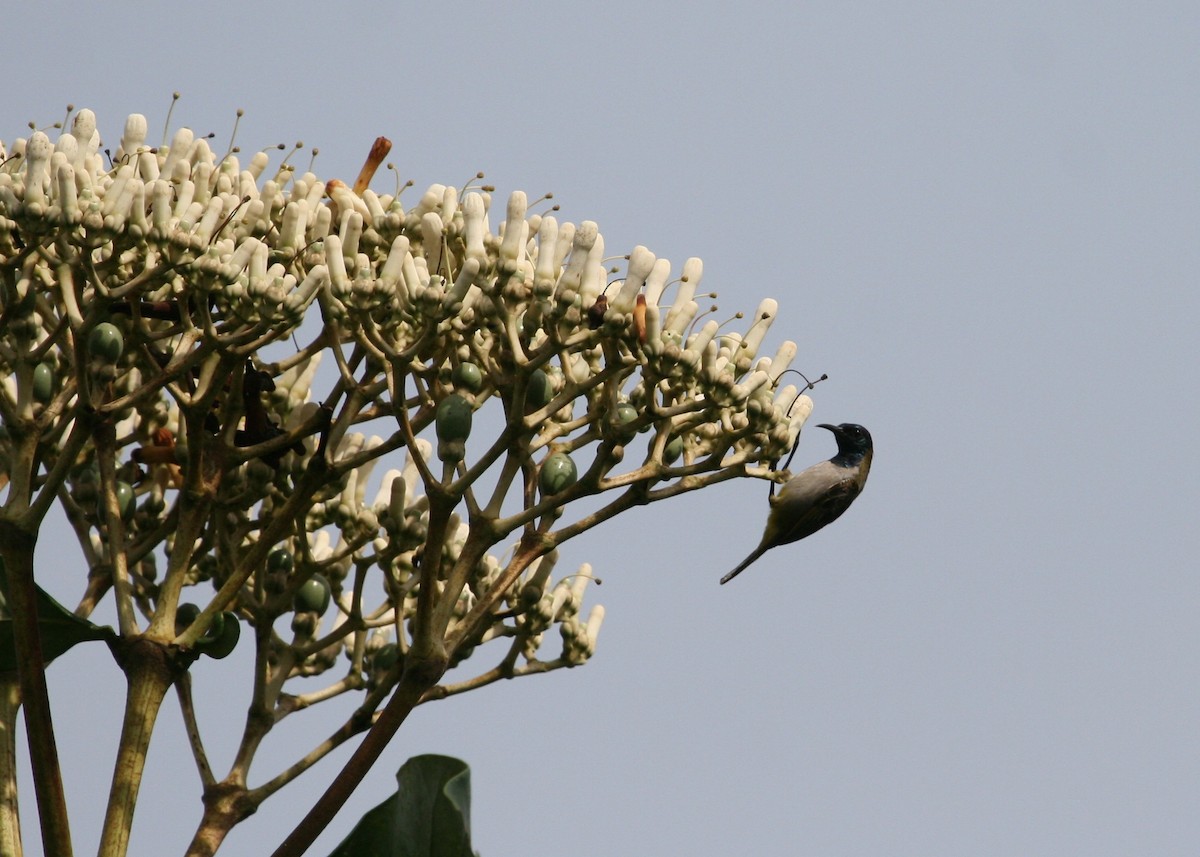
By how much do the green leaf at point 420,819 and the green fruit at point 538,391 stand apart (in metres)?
1.30

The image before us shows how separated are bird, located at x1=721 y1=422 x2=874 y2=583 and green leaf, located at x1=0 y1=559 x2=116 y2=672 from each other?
98.7 inches

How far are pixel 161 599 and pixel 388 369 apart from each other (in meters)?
1.16

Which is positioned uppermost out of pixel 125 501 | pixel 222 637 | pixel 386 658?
pixel 125 501

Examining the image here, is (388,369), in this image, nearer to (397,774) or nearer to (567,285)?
(567,285)

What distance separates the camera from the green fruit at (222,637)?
653cm

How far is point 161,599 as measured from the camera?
664 centimetres

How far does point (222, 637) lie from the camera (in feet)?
21.5

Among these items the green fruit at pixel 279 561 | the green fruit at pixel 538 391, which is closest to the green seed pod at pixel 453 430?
the green fruit at pixel 538 391

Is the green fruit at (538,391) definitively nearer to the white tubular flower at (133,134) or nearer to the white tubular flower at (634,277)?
the white tubular flower at (634,277)

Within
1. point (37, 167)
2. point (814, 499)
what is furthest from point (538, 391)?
point (37, 167)

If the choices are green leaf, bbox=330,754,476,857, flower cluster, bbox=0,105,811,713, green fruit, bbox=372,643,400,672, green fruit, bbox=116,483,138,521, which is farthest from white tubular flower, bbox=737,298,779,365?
green fruit, bbox=116,483,138,521

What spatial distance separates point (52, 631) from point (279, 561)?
105 centimetres

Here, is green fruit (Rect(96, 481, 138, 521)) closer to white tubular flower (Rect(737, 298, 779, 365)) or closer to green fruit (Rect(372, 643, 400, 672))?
green fruit (Rect(372, 643, 400, 672))

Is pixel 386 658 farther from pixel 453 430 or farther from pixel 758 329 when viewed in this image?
pixel 758 329
